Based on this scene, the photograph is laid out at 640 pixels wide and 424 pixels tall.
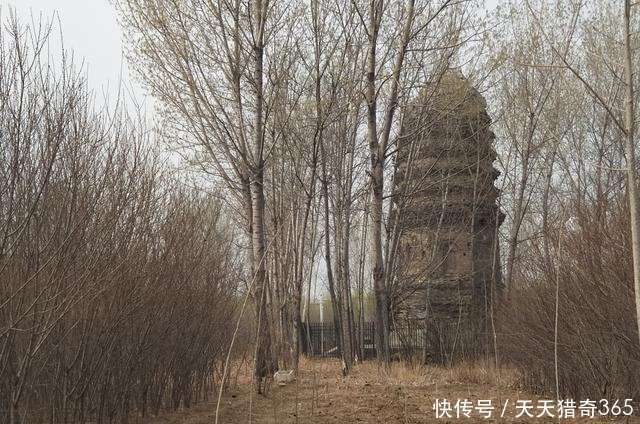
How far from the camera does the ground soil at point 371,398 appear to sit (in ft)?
23.7

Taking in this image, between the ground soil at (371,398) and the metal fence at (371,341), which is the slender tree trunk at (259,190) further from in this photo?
the metal fence at (371,341)

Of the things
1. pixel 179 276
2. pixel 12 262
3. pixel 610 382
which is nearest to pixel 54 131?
pixel 12 262

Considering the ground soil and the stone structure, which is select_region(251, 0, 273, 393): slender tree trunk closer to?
the ground soil

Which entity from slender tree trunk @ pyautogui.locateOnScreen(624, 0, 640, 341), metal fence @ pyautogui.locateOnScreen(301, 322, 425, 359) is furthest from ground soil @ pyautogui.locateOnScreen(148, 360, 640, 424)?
slender tree trunk @ pyautogui.locateOnScreen(624, 0, 640, 341)

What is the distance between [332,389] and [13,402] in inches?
228

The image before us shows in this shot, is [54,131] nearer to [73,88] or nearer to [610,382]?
[73,88]

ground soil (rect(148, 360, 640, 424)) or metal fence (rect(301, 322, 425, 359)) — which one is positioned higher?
metal fence (rect(301, 322, 425, 359))

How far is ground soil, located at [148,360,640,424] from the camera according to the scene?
7.21m

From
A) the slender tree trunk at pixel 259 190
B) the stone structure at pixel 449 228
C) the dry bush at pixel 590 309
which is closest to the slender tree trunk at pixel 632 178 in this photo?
the dry bush at pixel 590 309

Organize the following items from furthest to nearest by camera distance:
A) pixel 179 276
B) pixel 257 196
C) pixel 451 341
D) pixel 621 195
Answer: pixel 451 341 < pixel 257 196 < pixel 179 276 < pixel 621 195

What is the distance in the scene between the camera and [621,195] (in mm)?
6801

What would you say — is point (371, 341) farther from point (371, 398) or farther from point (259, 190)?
point (371, 398)

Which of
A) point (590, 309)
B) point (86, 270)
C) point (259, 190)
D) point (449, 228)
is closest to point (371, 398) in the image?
point (590, 309)

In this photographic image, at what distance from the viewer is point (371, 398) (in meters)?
8.59
